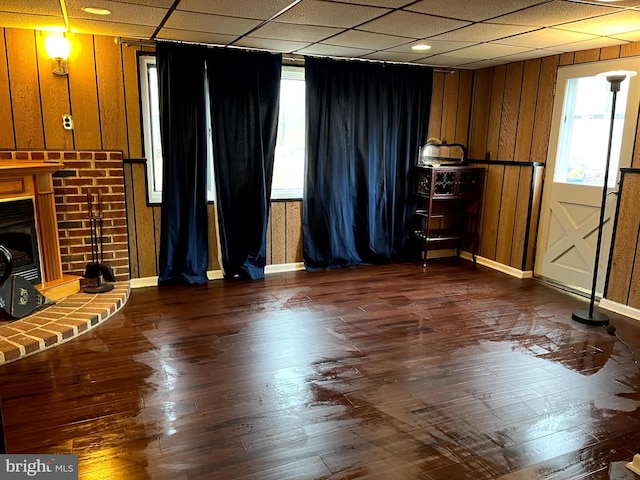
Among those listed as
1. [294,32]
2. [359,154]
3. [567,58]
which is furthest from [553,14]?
[359,154]

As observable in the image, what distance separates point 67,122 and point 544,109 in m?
4.38

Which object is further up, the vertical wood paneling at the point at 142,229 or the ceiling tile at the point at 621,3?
the ceiling tile at the point at 621,3

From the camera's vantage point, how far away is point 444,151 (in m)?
5.56

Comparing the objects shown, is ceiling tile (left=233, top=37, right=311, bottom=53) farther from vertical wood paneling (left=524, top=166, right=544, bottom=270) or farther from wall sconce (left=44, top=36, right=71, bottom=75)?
vertical wood paneling (left=524, top=166, right=544, bottom=270)

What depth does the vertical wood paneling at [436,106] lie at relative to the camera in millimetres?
5374

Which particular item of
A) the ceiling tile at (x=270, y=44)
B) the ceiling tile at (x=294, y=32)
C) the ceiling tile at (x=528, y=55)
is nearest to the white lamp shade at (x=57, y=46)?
the ceiling tile at (x=270, y=44)

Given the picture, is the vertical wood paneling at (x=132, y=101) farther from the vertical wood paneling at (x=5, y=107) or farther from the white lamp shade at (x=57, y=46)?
the vertical wood paneling at (x=5, y=107)

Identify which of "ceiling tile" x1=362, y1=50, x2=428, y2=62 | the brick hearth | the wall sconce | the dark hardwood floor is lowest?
the dark hardwood floor

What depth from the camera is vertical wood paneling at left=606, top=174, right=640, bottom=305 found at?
385cm

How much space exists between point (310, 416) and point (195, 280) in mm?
2499

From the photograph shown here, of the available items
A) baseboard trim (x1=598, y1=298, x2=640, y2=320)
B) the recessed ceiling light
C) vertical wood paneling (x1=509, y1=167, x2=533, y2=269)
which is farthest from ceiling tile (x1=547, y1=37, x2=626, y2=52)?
the recessed ceiling light

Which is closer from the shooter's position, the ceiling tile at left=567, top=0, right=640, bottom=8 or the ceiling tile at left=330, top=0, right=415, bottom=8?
the ceiling tile at left=567, top=0, right=640, bottom=8

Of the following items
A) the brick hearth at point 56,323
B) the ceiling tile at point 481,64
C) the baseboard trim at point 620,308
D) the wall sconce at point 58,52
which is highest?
the ceiling tile at point 481,64

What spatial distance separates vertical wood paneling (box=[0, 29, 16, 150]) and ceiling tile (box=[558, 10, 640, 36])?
4.17 m
